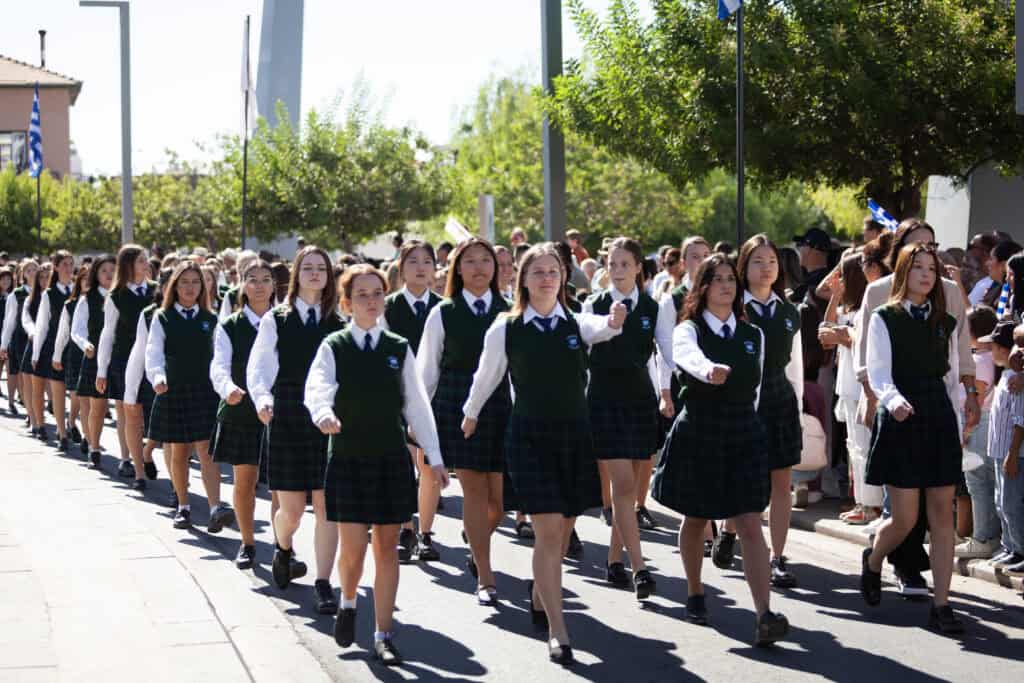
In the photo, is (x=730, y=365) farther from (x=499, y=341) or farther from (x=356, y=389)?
(x=356, y=389)

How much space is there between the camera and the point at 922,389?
753 centimetres

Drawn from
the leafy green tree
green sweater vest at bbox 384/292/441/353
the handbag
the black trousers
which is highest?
the leafy green tree

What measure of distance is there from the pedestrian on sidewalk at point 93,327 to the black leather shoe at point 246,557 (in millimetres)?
4935

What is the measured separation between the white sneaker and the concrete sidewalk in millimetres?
4143

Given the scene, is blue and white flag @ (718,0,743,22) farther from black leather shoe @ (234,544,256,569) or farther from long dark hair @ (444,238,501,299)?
black leather shoe @ (234,544,256,569)

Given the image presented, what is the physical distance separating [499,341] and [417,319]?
9.10 ft

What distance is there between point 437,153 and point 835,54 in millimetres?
26139

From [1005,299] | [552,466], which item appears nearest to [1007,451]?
[1005,299]

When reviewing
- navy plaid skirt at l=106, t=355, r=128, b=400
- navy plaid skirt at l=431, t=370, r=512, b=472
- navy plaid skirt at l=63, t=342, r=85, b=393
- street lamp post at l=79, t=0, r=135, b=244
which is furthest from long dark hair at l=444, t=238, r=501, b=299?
street lamp post at l=79, t=0, r=135, b=244

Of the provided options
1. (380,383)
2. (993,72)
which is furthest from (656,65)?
(380,383)

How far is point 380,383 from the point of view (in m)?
6.93

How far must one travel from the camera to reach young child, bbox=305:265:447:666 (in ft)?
22.7

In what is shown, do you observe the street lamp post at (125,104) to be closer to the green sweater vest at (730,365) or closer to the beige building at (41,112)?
the green sweater vest at (730,365)

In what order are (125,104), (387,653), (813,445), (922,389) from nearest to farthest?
(387,653)
(922,389)
(813,445)
(125,104)
